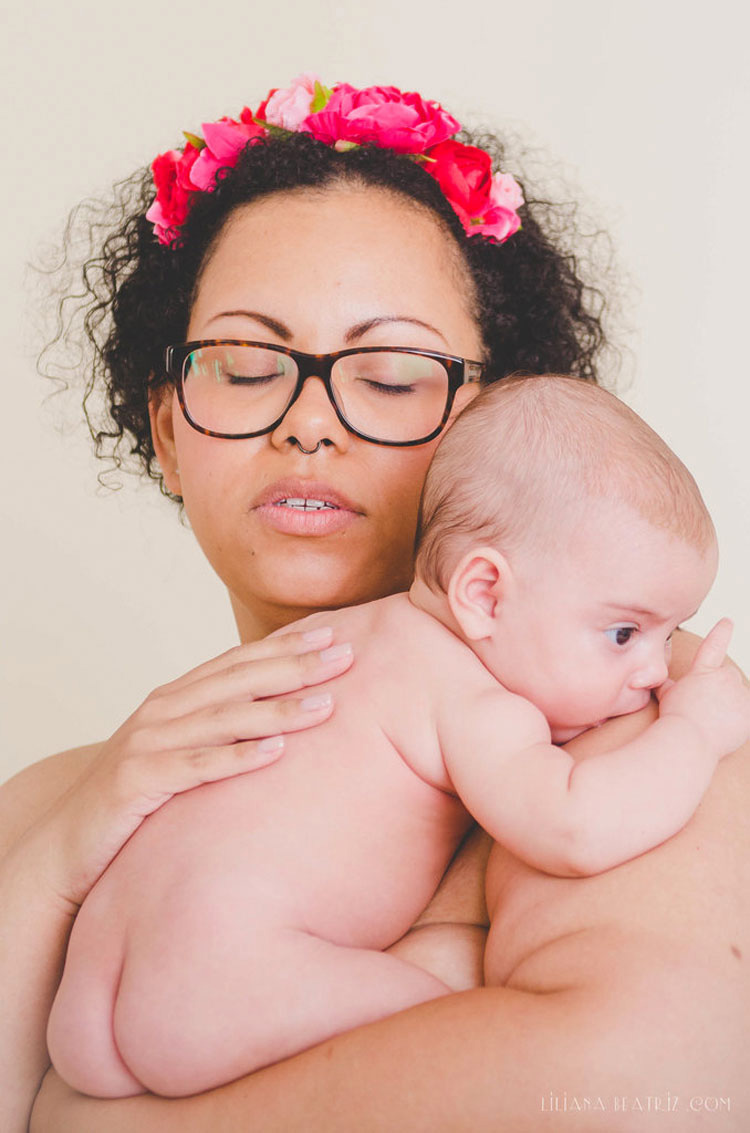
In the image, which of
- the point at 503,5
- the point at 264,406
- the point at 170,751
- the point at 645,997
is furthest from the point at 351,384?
the point at 503,5

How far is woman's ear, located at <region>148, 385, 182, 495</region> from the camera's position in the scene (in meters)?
2.59

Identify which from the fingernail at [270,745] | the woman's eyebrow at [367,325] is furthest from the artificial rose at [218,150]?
the fingernail at [270,745]

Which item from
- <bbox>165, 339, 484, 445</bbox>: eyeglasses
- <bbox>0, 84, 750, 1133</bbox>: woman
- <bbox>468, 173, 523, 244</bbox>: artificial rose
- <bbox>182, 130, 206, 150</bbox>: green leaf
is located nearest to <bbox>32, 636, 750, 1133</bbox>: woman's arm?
<bbox>0, 84, 750, 1133</bbox>: woman

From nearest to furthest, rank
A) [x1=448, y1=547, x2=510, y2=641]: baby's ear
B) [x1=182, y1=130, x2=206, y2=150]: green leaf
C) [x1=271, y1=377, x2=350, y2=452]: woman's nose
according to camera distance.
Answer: [x1=448, y1=547, x2=510, y2=641]: baby's ear < [x1=271, y1=377, x2=350, y2=452]: woman's nose < [x1=182, y1=130, x2=206, y2=150]: green leaf

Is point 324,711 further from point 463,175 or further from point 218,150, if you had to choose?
point 218,150

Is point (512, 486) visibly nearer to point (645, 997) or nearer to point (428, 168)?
point (645, 997)

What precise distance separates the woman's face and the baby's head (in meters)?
0.41

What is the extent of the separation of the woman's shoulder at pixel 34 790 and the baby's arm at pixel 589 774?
3.56 ft

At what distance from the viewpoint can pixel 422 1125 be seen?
48.4 inches

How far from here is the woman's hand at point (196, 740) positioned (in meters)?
1.60

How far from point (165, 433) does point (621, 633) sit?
133cm

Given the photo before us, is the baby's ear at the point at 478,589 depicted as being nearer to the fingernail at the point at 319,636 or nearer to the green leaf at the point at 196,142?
the fingernail at the point at 319,636

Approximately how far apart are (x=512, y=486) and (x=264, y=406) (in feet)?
2.02

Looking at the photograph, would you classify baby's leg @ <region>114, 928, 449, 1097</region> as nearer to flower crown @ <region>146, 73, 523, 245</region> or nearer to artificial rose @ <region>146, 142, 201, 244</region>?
flower crown @ <region>146, 73, 523, 245</region>
